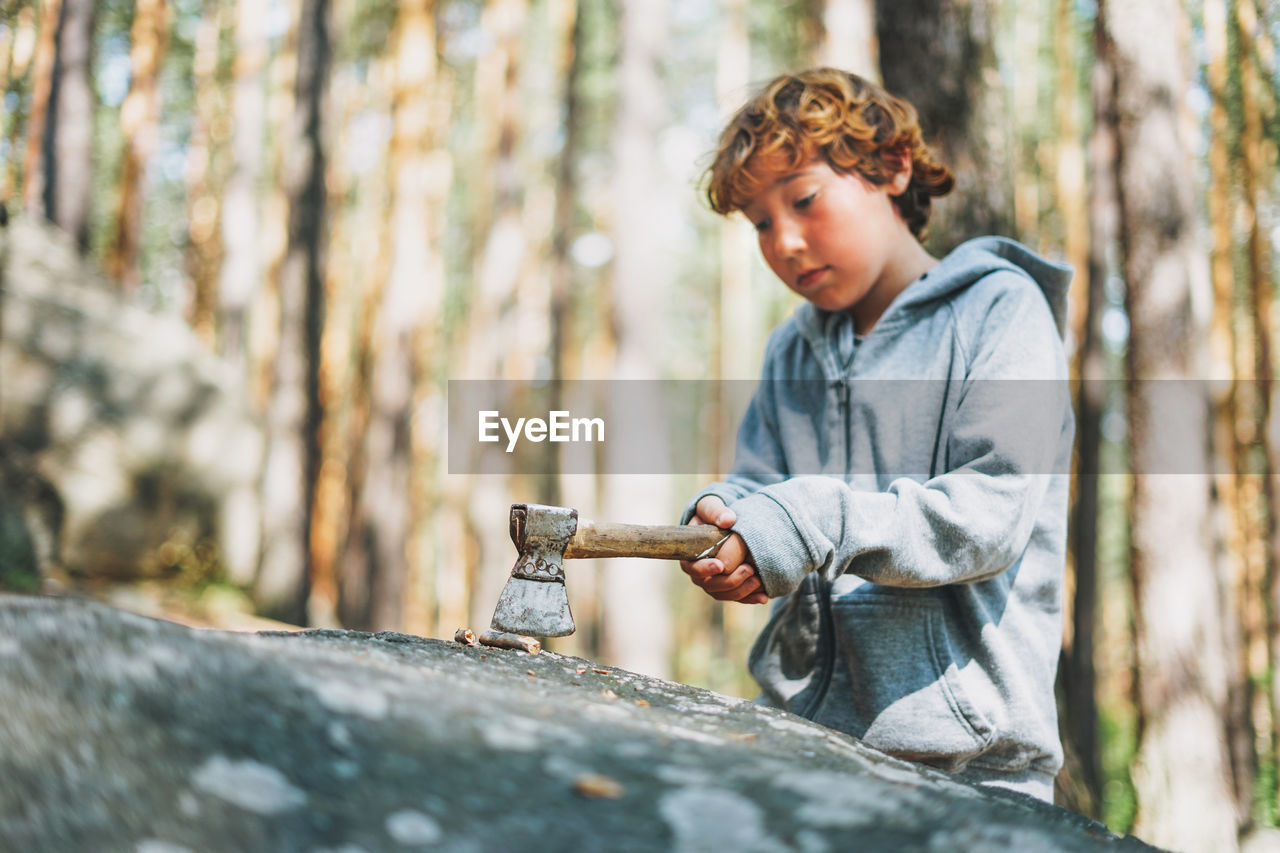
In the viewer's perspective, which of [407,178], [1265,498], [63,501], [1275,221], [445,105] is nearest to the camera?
[63,501]

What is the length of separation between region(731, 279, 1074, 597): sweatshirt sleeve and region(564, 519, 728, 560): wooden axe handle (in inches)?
2.8

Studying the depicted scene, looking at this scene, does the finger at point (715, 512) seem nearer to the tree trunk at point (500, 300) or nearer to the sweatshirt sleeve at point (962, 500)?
the sweatshirt sleeve at point (962, 500)

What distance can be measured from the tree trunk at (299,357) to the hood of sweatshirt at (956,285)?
6.58 metres

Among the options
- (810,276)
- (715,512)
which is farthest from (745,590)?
(810,276)

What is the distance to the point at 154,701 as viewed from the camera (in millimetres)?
1037

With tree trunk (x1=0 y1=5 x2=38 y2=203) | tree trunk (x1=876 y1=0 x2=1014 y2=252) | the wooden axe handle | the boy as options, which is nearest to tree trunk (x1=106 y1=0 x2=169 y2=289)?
tree trunk (x1=0 y1=5 x2=38 y2=203)

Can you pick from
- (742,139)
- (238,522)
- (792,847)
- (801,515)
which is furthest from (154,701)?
(238,522)

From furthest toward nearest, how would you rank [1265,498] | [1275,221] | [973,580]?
[1275,221], [1265,498], [973,580]

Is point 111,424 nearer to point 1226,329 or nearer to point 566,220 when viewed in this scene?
point 566,220

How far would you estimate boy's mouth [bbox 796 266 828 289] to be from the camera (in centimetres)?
223

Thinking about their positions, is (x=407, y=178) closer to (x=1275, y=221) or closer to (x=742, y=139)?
(x=742, y=139)

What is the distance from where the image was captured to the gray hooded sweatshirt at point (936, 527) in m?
1.76

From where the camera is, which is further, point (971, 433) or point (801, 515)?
point (971, 433)

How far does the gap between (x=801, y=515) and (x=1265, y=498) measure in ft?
35.6
